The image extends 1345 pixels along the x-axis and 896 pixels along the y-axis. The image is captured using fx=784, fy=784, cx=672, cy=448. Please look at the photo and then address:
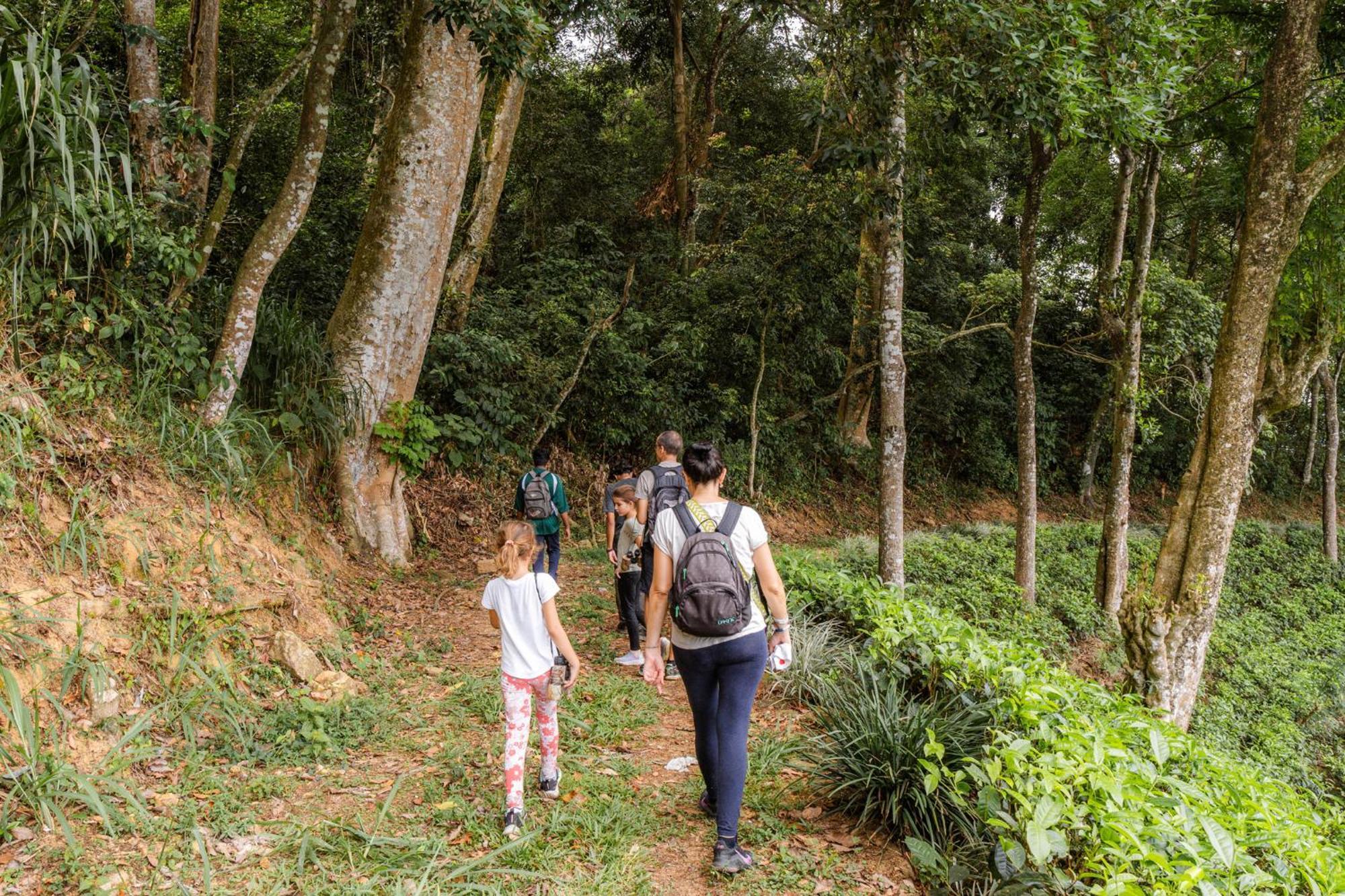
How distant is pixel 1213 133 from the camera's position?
11.4 metres

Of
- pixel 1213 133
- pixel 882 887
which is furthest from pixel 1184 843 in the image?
pixel 1213 133

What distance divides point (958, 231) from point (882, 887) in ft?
59.8

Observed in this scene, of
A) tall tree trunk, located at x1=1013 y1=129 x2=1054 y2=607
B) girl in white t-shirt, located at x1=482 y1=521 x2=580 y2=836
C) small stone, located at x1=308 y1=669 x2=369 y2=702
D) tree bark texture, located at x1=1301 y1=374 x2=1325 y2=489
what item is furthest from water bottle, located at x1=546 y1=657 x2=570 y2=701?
tree bark texture, located at x1=1301 y1=374 x2=1325 y2=489

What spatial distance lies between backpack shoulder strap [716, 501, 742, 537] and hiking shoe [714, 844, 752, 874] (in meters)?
1.48

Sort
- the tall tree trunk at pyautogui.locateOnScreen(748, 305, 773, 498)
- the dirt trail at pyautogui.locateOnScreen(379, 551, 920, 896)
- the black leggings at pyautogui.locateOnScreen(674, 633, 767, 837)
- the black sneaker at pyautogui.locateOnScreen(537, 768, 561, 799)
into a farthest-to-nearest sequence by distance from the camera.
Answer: the tall tree trunk at pyautogui.locateOnScreen(748, 305, 773, 498) → the black sneaker at pyautogui.locateOnScreen(537, 768, 561, 799) → the dirt trail at pyautogui.locateOnScreen(379, 551, 920, 896) → the black leggings at pyautogui.locateOnScreen(674, 633, 767, 837)

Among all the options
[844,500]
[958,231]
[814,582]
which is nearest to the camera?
[814,582]

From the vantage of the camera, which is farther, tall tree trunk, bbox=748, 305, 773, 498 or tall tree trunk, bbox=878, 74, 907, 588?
tall tree trunk, bbox=748, 305, 773, 498

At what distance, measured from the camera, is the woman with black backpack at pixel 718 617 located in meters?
3.45

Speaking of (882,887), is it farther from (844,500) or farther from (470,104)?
(844,500)

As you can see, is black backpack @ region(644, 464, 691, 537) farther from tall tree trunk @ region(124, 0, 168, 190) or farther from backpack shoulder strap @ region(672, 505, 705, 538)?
tall tree trunk @ region(124, 0, 168, 190)

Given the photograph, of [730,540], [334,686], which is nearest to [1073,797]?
[730,540]

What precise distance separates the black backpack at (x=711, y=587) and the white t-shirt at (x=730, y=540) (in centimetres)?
4

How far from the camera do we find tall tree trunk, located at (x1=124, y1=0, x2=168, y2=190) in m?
6.90

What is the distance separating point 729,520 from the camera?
3584 millimetres
